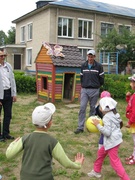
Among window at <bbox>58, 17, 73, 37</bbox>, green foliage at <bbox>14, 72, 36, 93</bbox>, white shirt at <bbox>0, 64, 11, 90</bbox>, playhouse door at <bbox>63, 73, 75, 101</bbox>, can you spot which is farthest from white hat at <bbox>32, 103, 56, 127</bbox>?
window at <bbox>58, 17, 73, 37</bbox>

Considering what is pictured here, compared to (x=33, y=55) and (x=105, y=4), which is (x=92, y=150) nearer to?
(x=33, y=55)

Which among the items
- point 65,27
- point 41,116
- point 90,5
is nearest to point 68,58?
point 41,116

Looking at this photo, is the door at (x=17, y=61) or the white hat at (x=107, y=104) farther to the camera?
the door at (x=17, y=61)

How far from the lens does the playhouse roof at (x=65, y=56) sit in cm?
908

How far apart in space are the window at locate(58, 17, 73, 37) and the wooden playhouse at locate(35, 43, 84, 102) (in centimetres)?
1350

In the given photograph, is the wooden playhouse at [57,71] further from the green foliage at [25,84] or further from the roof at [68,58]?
the green foliage at [25,84]

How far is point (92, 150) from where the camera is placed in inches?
187

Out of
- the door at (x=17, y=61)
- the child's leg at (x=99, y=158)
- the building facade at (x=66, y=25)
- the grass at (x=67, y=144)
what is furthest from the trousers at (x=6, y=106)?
the door at (x=17, y=61)

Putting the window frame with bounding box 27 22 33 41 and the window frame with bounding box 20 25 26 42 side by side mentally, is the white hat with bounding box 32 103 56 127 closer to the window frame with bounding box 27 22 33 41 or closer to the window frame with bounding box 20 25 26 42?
the window frame with bounding box 27 22 33 41

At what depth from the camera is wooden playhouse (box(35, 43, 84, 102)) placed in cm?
907

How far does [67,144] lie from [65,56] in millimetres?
4950

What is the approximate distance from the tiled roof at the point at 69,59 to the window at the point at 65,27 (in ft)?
44.3

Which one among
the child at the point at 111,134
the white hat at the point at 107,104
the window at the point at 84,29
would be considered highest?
the window at the point at 84,29

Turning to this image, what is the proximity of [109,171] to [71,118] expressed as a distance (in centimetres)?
357
